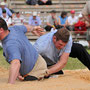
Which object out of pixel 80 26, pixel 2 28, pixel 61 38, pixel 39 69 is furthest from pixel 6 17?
pixel 2 28

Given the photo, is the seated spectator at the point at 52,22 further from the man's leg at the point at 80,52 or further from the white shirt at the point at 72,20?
the man's leg at the point at 80,52

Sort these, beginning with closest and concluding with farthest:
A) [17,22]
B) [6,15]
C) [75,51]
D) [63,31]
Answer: [63,31] → [75,51] → [6,15] → [17,22]

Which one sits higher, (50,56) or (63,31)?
(63,31)

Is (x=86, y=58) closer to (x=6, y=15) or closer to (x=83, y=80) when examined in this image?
(x=83, y=80)

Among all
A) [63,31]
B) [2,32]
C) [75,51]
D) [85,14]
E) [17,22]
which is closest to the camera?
[2,32]

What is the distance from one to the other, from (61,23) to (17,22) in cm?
218

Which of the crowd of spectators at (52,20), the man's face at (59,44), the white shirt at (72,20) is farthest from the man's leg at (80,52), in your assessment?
the white shirt at (72,20)

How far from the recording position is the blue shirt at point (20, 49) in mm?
4707

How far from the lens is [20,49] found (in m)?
4.90

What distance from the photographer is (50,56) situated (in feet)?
18.9

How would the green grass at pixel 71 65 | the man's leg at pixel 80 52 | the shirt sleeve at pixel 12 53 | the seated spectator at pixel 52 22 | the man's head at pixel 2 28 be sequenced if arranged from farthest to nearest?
the seated spectator at pixel 52 22, the green grass at pixel 71 65, the man's leg at pixel 80 52, the man's head at pixel 2 28, the shirt sleeve at pixel 12 53

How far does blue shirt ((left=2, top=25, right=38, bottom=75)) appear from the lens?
15.4ft

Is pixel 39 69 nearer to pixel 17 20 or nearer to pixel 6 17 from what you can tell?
pixel 6 17

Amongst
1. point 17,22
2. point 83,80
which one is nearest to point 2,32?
point 83,80
